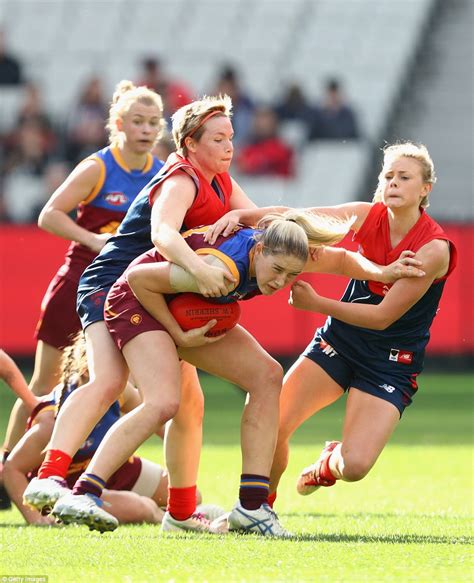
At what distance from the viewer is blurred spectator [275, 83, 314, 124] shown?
19.2 m

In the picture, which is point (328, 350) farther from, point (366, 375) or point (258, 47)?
point (258, 47)

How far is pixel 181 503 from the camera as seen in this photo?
606 cm

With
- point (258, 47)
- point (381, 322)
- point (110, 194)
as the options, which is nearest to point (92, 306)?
point (381, 322)

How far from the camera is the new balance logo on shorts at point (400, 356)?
20.7ft

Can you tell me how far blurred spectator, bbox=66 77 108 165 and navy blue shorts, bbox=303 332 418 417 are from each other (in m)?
12.0

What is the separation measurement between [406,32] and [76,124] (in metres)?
6.48

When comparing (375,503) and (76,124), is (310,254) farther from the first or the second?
(76,124)

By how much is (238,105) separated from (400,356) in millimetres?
12974

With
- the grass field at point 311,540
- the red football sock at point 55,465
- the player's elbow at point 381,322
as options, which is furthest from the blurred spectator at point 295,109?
the red football sock at point 55,465

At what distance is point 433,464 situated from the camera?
9.08 metres

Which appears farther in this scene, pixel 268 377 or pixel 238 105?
pixel 238 105

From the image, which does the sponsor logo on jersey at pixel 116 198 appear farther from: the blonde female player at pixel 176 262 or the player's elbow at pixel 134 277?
the player's elbow at pixel 134 277

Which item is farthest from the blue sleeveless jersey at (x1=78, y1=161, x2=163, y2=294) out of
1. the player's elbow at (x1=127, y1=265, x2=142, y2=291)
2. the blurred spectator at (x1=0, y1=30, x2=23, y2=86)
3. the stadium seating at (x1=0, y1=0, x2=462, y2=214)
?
the blurred spectator at (x1=0, y1=30, x2=23, y2=86)

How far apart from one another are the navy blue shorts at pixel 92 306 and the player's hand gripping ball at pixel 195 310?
431mm
